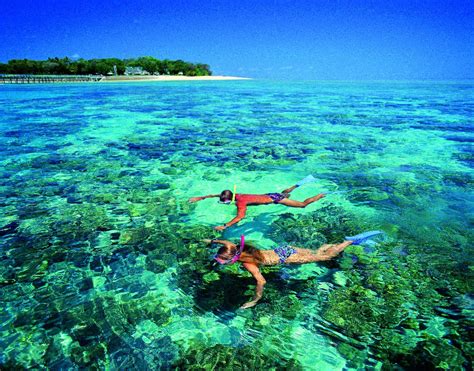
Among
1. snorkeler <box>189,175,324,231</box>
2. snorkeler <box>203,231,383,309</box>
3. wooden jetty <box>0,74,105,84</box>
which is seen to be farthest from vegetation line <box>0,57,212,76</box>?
snorkeler <box>203,231,383,309</box>

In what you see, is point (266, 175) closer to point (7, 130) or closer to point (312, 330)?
point (312, 330)

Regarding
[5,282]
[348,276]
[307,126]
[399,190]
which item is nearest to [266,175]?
[399,190]

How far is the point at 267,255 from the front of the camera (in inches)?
173

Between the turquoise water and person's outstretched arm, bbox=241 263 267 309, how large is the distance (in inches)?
3.1

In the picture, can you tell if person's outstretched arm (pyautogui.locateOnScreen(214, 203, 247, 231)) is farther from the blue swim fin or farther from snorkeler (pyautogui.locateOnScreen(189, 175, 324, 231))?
the blue swim fin

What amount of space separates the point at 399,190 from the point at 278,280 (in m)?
4.60

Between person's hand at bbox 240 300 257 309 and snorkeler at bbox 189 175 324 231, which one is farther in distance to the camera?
snorkeler at bbox 189 175 324 231

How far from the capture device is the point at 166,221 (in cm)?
574

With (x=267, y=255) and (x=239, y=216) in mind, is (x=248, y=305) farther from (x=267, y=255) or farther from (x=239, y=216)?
(x=239, y=216)

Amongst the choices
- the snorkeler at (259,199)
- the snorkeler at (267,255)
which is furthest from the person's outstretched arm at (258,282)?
the snorkeler at (259,199)

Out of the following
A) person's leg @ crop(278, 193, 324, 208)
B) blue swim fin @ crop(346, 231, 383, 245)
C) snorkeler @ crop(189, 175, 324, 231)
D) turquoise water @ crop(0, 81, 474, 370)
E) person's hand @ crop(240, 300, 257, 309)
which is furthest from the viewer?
person's leg @ crop(278, 193, 324, 208)

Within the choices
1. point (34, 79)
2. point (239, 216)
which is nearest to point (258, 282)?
point (239, 216)

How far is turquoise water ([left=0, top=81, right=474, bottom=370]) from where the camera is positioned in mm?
3143

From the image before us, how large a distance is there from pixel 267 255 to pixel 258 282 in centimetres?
64
